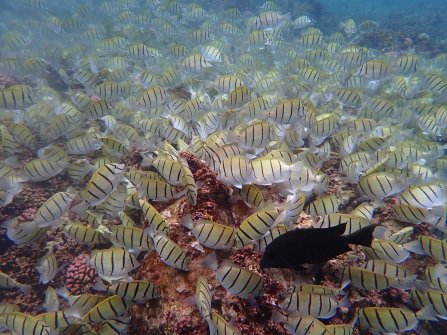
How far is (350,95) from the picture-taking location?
23.6 feet

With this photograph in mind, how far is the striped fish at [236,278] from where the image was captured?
2.69m

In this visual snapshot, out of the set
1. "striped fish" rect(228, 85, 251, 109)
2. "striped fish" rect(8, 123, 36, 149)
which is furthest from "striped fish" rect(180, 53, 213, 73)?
"striped fish" rect(8, 123, 36, 149)

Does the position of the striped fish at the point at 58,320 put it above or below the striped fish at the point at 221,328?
below

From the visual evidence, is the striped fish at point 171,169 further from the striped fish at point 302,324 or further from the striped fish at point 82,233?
the striped fish at point 302,324

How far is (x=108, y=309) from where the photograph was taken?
3041 millimetres

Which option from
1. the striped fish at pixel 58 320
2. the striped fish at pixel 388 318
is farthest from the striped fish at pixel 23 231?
the striped fish at pixel 388 318

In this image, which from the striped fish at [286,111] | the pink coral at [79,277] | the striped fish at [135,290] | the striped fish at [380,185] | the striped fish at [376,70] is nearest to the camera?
the striped fish at [135,290]

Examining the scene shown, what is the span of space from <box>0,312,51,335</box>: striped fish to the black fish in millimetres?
2270

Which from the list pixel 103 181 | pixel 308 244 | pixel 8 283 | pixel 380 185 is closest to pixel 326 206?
pixel 380 185

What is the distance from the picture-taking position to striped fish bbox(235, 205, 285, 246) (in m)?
2.91

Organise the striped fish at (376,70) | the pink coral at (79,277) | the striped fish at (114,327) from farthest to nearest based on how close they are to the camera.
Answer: the striped fish at (376,70), the pink coral at (79,277), the striped fish at (114,327)

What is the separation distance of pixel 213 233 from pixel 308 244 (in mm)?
915

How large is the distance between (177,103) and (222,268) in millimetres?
5049

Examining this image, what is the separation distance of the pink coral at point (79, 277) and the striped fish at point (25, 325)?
1.46 metres
